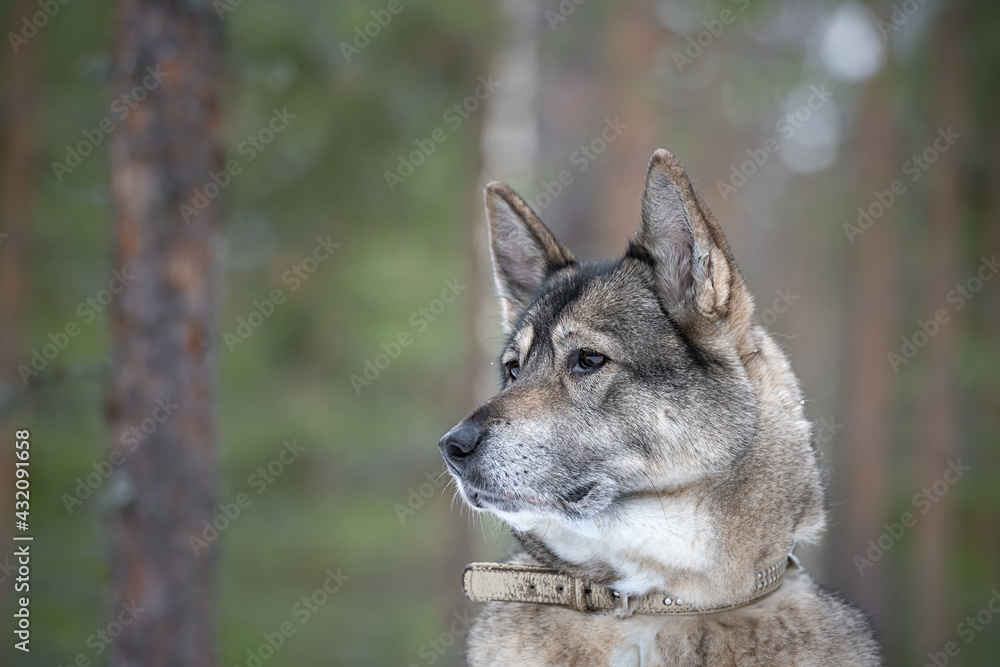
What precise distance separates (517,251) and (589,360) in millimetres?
964

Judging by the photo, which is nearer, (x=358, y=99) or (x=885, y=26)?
(x=358, y=99)

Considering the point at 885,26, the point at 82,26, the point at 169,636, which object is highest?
the point at 885,26

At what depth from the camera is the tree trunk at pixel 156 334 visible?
5.12 m

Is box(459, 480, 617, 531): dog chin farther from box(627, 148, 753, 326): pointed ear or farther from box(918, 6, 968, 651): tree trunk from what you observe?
box(918, 6, 968, 651): tree trunk

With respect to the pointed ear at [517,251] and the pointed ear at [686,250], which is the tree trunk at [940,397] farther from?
the pointed ear at [686,250]

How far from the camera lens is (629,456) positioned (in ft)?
10.5

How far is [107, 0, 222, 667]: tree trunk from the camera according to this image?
202 inches

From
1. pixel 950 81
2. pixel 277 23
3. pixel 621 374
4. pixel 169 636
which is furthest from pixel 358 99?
pixel 950 81

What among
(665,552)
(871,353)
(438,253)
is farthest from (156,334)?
(871,353)

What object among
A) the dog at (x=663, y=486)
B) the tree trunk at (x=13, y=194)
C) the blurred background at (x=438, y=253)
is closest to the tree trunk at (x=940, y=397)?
the blurred background at (x=438, y=253)

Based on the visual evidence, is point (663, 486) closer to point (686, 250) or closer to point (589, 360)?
point (589, 360)

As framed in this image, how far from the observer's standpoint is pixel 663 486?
315 centimetres

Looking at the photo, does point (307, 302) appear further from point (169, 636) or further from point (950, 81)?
point (950, 81)

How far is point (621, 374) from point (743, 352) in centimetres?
46
